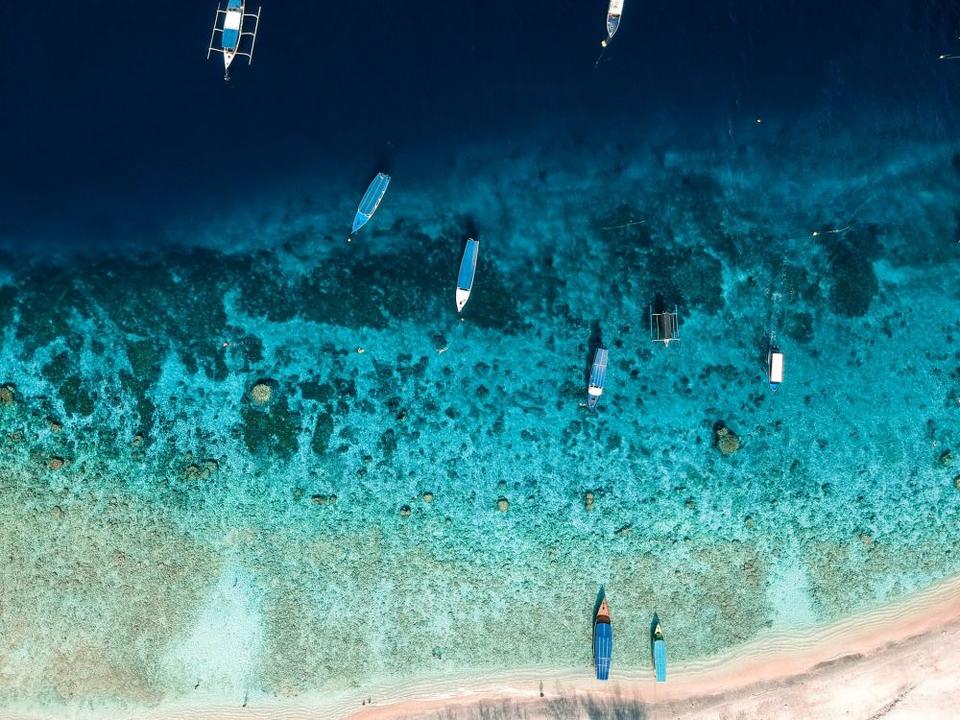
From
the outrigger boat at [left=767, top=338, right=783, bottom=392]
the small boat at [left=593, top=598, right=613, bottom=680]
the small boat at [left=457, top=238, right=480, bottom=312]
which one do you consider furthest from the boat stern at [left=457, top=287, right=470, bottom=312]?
the small boat at [left=593, top=598, right=613, bottom=680]

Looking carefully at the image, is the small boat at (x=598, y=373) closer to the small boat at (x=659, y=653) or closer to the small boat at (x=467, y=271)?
the small boat at (x=467, y=271)

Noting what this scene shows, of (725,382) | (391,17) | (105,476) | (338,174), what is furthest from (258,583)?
(391,17)

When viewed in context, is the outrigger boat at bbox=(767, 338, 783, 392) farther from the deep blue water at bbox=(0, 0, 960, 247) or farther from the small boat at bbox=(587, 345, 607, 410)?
the deep blue water at bbox=(0, 0, 960, 247)

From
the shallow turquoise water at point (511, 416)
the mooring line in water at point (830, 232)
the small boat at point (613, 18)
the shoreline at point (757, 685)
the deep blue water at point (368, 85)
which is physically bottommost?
the shoreline at point (757, 685)

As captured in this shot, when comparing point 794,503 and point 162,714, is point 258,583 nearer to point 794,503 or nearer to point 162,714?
point 162,714

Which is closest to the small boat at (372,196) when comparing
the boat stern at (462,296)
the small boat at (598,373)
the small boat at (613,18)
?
the boat stern at (462,296)

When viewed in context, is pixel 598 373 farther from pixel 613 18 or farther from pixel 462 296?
pixel 613 18
